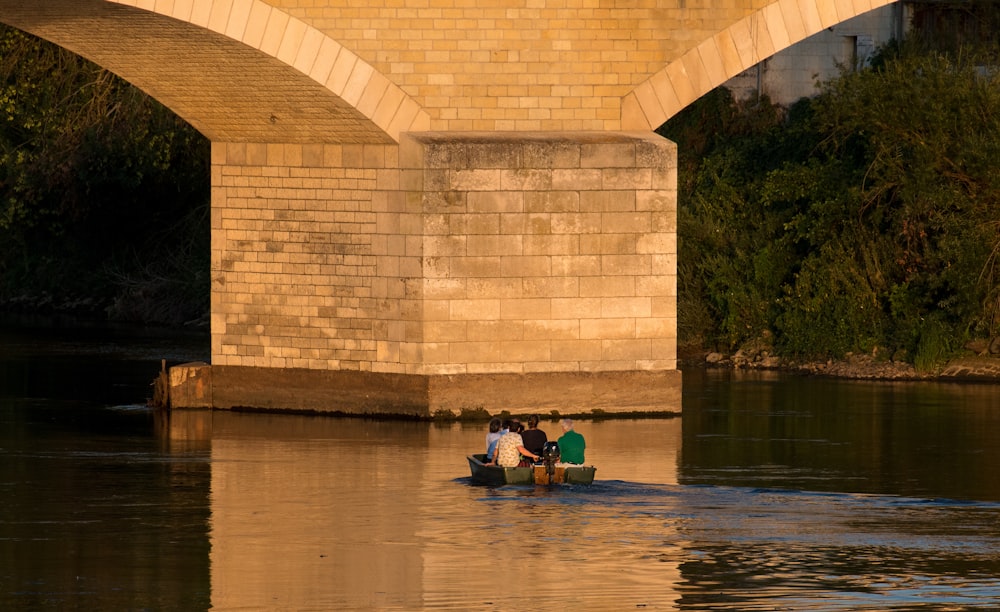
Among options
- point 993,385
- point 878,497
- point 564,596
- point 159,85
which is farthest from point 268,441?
point 993,385

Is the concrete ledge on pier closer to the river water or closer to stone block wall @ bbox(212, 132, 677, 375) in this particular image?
stone block wall @ bbox(212, 132, 677, 375)

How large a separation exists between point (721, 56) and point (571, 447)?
7278 millimetres

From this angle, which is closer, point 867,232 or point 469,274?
point 469,274

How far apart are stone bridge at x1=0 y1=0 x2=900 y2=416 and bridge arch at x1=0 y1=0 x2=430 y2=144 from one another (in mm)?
33

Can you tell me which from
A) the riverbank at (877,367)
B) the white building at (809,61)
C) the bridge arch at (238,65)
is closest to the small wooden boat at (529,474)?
the bridge arch at (238,65)

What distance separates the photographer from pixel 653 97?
2541cm

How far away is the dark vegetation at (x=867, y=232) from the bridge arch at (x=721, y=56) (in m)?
4.89

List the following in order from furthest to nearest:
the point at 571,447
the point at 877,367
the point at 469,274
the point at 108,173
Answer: the point at 108,173 → the point at 877,367 → the point at 469,274 → the point at 571,447

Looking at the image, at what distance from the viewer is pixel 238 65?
958 inches

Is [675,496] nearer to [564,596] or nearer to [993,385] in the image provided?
[564,596]

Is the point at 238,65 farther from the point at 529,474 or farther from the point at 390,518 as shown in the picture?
the point at 390,518

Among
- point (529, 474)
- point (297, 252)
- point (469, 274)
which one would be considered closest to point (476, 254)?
point (469, 274)

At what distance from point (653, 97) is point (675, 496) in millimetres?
7111

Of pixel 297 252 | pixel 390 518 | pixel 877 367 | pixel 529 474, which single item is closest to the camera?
pixel 390 518
